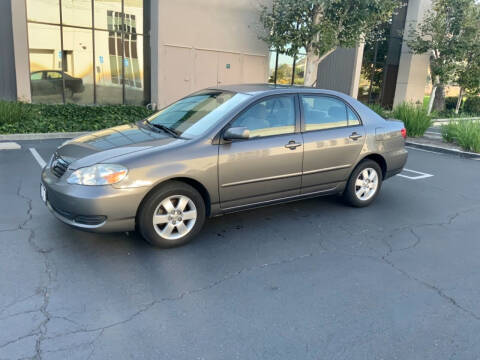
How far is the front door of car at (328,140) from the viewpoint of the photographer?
4.85 meters

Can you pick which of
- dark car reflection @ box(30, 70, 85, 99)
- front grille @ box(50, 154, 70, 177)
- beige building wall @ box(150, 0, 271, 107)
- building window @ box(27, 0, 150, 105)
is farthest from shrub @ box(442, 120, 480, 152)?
dark car reflection @ box(30, 70, 85, 99)

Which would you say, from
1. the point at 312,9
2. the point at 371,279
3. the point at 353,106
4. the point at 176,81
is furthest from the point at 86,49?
the point at 371,279

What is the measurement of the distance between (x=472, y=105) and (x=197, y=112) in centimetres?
2205

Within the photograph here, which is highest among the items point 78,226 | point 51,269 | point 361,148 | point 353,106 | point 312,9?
point 312,9

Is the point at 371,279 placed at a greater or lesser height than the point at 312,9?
lesser

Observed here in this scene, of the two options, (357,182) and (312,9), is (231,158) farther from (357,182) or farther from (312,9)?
(312,9)

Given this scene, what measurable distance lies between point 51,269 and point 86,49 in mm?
13222

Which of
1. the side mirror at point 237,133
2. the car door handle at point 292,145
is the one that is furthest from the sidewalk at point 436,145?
the side mirror at point 237,133

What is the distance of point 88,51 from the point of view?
14.9 m

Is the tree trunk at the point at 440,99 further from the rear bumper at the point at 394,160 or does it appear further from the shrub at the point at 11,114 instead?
the shrub at the point at 11,114

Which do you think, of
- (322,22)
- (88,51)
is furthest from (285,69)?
(88,51)

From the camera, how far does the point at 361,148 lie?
17.3 feet

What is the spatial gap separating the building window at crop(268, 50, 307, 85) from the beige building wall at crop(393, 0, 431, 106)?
6042 millimetres

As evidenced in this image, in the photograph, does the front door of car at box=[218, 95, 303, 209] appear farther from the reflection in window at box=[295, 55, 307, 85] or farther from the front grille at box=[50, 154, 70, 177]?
the reflection in window at box=[295, 55, 307, 85]
